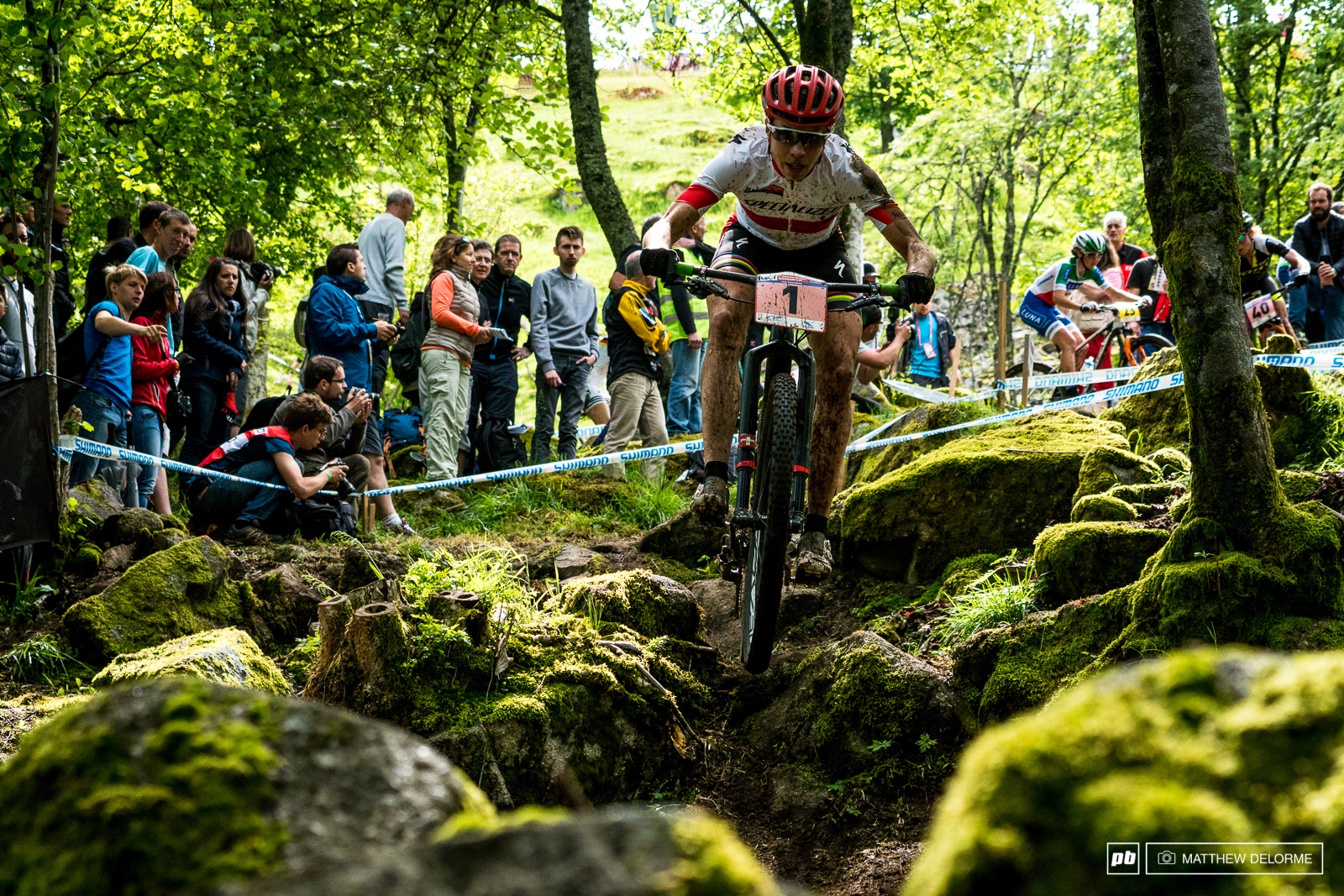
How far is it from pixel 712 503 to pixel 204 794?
414 centimetres

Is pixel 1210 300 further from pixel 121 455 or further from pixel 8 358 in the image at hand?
pixel 8 358

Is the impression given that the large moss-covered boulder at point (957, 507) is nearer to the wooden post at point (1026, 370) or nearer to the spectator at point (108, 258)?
the wooden post at point (1026, 370)

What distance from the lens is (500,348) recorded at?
1033 cm

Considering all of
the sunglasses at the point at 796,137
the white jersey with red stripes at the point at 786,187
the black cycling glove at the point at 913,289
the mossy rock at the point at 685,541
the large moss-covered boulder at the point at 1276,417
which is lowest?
the mossy rock at the point at 685,541

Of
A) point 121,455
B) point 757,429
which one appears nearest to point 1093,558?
point 757,429

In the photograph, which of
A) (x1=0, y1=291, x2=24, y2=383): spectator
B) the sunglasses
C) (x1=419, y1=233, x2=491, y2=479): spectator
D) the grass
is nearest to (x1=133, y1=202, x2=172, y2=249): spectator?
(x1=0, y1=291, x2=24, y2=383): spectator

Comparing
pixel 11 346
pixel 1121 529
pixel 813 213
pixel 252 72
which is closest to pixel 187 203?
pixel 252 72

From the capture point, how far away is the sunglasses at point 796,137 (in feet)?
17.7

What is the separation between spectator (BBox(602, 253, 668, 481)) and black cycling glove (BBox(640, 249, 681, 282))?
14.9 ft

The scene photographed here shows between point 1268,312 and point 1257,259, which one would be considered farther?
point 1257,259

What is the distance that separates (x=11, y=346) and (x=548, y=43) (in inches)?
415

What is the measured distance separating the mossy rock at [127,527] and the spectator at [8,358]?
3.54ft

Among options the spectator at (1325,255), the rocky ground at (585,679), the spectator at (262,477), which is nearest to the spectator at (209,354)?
the spectator at (262,477)

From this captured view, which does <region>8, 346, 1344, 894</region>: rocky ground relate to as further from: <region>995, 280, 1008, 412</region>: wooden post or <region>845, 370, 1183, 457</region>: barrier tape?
<region>995, 280, 1008, 412</region>: wooden post
